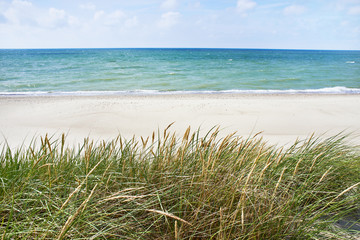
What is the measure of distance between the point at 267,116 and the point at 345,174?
6532mm

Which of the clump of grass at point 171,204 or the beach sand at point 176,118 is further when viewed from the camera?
the beach sand at point 176,118

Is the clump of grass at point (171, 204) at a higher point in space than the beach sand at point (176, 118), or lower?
higher

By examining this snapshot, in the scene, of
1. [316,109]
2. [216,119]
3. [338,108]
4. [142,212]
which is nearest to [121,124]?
[216,119]

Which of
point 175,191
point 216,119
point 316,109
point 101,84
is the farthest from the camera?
point 101,84

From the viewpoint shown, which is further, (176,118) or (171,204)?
(176,118)

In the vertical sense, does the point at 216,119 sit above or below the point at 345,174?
below

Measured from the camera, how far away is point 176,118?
27.7ft

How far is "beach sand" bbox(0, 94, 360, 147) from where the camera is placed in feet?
23.1

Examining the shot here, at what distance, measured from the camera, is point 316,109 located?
9.66 m

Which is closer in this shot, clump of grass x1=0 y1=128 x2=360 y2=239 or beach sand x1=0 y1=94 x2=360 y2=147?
clump of grass x1=0 y1=128 x2=360 y2=239

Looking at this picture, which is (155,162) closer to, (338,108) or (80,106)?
(80,106)

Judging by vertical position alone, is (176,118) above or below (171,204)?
below

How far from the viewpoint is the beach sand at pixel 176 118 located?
23.1 feet

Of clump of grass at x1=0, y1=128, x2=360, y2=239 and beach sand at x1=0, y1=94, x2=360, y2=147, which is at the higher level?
clump of grass at x1=0, y1=128, x2=360, y2=239
